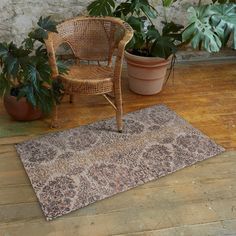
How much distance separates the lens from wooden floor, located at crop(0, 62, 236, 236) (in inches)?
68.1

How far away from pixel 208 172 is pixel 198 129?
47 centimetres

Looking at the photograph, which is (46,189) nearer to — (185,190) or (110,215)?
(110,215)

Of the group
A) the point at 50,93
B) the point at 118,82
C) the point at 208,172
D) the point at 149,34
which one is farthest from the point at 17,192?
the point at 149,34

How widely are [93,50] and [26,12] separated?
782 mm

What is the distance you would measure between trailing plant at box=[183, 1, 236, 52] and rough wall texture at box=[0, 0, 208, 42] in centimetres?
104

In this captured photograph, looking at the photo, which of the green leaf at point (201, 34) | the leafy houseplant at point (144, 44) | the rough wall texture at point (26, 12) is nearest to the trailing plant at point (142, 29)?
the leafy houseplant at point (144, 44)

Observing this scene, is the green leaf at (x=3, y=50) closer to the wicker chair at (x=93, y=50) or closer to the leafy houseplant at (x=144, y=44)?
the wicker chair at (x=93, y=50)

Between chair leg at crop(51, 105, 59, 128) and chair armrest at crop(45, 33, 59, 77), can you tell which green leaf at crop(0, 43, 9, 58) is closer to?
chair armrest at crop(45, 33, 59, 77)

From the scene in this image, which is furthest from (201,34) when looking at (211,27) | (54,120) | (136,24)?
(54,120)

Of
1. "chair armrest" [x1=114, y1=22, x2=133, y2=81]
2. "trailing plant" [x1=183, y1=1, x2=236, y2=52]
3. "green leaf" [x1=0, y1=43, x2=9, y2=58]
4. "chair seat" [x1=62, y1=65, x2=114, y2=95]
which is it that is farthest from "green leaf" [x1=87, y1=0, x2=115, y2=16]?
"green leaf" [x1=0, y1=43, x2=9, y2=58]

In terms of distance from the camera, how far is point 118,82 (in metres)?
2.29

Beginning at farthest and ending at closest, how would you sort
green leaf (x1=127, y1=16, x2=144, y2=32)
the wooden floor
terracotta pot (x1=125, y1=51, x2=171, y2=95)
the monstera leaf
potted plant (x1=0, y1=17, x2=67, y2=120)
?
terracotta pot (x1=125, y1=51, x2=171, y2=95), green leaf (x1=127, y1=16, x2=144, y2=32), the monstera leaf, potted plant (x1=0, y1=17, x2=67, y2=120), the wooden floor

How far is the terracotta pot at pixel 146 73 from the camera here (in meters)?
2.76

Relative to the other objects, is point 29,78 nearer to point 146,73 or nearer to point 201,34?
point 146,73
